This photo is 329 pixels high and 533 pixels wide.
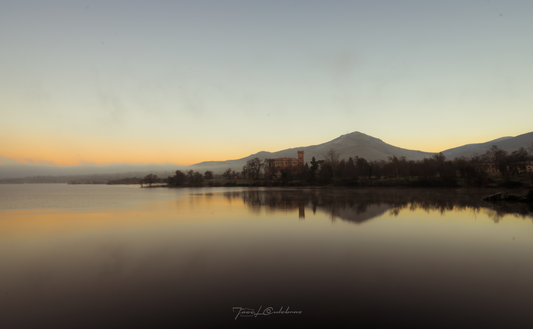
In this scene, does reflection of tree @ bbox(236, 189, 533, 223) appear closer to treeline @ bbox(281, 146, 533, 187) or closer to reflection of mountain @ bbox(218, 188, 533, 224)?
reflection of mountain @ bbox(218, 188, 533, 224)

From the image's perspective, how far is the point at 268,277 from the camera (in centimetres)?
1029

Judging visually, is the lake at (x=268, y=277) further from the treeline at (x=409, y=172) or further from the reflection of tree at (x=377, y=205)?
the treeline at (x=409, y=172)

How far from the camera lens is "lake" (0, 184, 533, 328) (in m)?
7.50

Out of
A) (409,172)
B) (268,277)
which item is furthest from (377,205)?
(409,172)

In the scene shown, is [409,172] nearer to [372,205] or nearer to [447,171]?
[447,171]

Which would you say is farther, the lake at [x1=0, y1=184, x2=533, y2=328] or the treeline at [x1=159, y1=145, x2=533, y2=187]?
the treeline at [x1=159, y1=145, x2=533, y2=187]

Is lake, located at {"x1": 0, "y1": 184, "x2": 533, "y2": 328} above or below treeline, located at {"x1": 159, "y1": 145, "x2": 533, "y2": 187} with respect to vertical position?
below

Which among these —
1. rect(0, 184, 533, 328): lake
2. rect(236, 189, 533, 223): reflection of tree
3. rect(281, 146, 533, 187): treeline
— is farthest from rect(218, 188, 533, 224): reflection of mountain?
rect(281, 146, 533, 187): treeline

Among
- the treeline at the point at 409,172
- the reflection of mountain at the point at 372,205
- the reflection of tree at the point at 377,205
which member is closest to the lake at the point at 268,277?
the reflection of mountain at the point at 372,205

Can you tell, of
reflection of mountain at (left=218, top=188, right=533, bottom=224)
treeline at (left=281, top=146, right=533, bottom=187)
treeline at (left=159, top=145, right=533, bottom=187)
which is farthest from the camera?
treeline at (left=159, top=145, right=533, bottom=187)

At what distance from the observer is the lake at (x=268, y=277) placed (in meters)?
7.50

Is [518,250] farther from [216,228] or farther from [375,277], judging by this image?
[216,228]

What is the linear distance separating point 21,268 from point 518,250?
24285 millimetres

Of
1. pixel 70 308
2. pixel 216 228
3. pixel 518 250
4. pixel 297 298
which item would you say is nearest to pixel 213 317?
pixel 297 298
